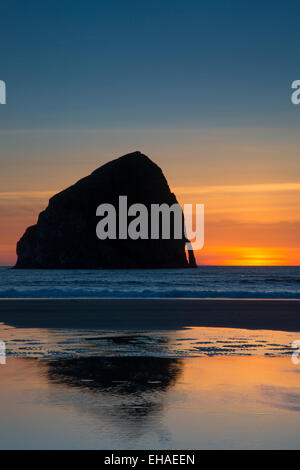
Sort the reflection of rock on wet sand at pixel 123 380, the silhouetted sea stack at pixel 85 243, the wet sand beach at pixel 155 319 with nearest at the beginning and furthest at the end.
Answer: the reflection of rock on wet sand at pixel 123 380, the wet sand beach at pixel 155 319, the silhouetted sea stack at pixel 85 243

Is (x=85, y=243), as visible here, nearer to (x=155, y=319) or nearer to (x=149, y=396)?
(x=155, y=319)

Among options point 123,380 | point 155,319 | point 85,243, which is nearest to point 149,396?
point 123,380

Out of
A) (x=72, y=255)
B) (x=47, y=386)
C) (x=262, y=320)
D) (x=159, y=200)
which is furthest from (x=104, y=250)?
(x=47, y=386)

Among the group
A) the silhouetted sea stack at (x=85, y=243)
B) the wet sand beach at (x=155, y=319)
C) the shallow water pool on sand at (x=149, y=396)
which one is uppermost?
the silhouetted sea stack at (x=85, y=243)

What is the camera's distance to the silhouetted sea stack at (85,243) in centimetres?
17888

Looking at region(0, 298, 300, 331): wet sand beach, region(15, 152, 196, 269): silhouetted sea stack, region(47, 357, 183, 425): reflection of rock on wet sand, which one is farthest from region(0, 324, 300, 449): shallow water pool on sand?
region(15, 152, 196, 269): silhouetted sea stack

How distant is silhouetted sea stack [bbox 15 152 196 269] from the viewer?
587 feet

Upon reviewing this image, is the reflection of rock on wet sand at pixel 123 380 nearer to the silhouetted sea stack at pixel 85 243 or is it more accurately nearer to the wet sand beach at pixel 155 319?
the wet sand beach at pixel 155 319

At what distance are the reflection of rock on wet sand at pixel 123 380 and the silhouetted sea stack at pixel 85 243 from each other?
167187 mm

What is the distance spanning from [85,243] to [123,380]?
6843 inches

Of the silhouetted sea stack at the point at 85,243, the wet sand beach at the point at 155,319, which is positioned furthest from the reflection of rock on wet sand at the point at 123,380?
the silhouetted sea stack at the point at 85,243

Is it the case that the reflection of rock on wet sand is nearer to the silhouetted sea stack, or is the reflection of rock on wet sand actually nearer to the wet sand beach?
the wet sand beach
